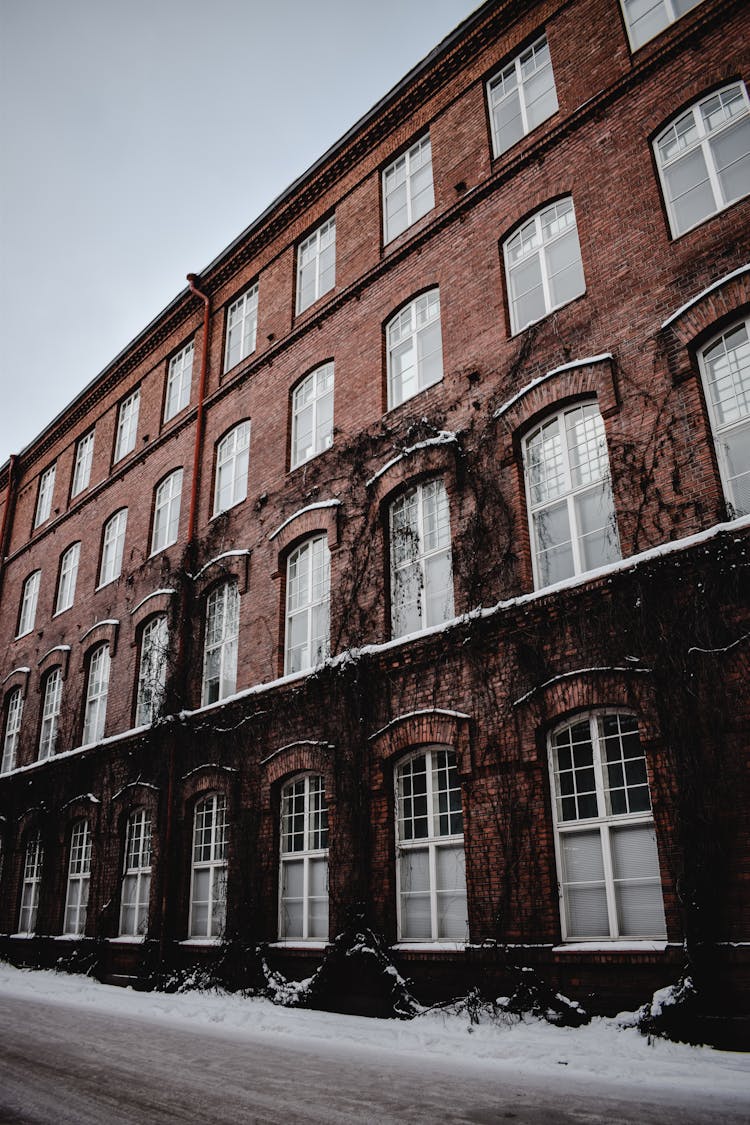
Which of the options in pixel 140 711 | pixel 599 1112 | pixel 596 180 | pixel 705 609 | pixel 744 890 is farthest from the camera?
pixel 140 711

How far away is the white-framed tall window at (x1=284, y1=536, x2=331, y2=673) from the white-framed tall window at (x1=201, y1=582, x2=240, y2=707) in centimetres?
137

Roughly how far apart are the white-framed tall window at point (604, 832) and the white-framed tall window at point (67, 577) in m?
15.2

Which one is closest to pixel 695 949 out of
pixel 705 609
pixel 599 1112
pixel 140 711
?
pixel 599 1112

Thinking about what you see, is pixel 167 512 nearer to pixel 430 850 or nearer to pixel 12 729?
pixel 12 729

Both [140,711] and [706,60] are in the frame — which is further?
[140,711]

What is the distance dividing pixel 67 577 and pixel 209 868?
1069cm

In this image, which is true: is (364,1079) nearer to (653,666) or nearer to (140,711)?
(653,666)

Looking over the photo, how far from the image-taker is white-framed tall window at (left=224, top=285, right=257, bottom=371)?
1706 cm

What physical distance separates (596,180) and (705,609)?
6.35 metres

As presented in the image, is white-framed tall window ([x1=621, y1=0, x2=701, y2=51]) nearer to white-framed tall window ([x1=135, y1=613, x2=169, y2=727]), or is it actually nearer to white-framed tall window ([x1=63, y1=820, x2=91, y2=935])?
white-framed tall window ([x1=135, y1=613, x2=169, y2=727])

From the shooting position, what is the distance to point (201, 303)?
1869cm

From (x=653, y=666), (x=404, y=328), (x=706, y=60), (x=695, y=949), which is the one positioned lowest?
(x=695, y=949)

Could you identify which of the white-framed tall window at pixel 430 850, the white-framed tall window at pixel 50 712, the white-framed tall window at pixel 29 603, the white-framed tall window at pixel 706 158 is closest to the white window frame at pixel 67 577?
the white-framed tall window at pixel 29 603

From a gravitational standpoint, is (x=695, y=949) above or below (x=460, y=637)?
below
